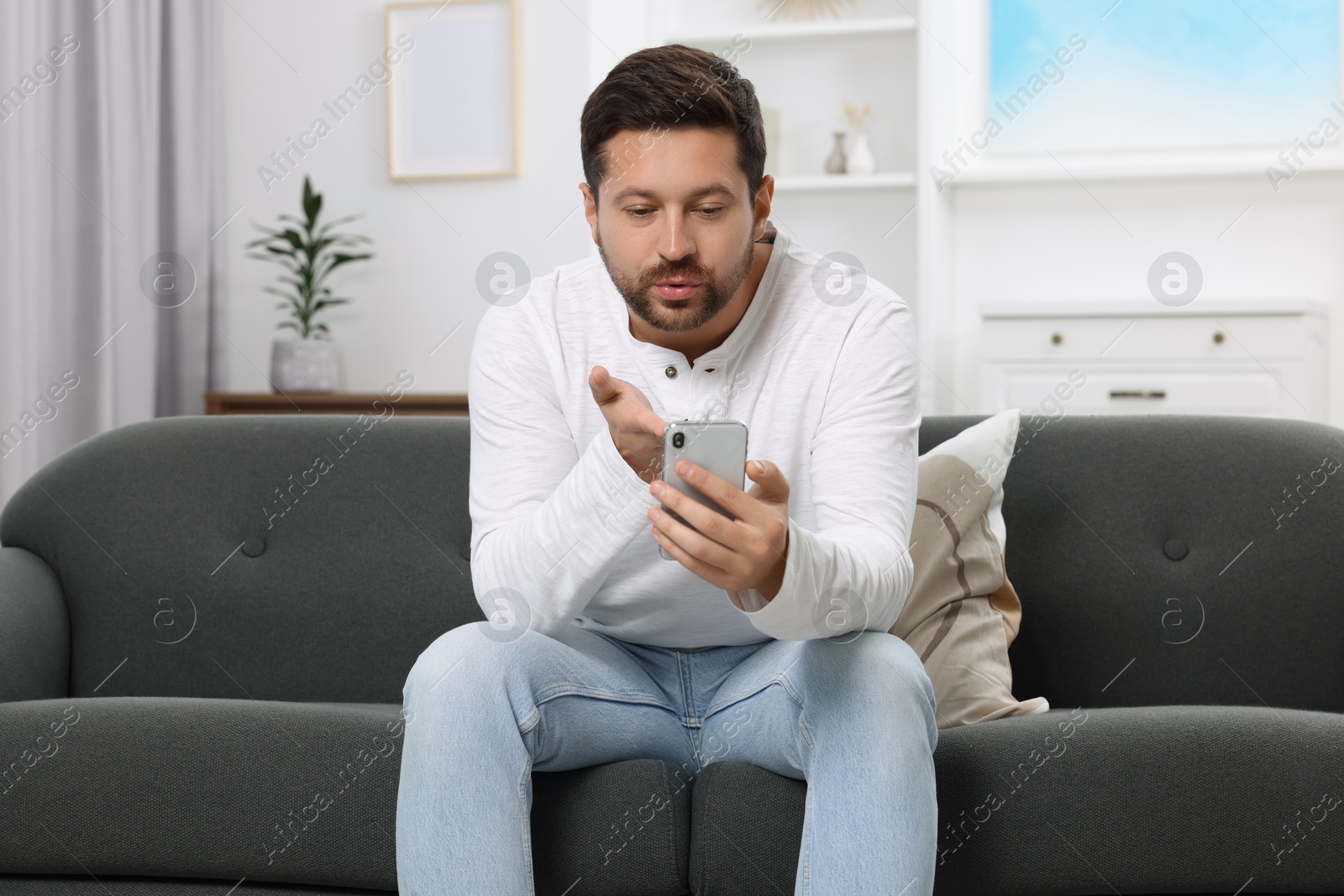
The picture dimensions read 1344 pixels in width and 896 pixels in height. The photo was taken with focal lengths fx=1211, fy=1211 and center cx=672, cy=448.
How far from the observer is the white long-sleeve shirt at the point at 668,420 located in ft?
3.76

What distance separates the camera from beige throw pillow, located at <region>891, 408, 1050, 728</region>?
4.72 ft

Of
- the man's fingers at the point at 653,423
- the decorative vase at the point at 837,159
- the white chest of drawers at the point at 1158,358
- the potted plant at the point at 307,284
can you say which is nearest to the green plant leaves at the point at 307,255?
the potted plant at the point at 307,284

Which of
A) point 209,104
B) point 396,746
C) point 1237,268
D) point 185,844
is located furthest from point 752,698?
point 209,104

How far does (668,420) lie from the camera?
51.0 inches

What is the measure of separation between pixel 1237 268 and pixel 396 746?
305cm

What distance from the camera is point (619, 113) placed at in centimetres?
126

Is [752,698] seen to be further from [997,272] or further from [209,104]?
[209,104]

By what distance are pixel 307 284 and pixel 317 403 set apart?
43 centimetres

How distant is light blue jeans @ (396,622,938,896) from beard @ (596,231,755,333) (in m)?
0.35

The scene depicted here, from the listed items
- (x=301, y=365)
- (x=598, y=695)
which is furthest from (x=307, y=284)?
(x=598, y=695)

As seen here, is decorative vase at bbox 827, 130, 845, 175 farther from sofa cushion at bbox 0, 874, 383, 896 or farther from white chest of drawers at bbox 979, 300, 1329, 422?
sofa cushion at bbox 0, 874, 383, 896

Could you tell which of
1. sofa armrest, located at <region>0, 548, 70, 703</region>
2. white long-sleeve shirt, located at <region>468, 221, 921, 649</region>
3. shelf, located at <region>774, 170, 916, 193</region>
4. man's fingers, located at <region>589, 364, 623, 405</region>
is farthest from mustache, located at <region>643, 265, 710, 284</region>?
shelf, located at <region>774, 170, 916, 193</region>

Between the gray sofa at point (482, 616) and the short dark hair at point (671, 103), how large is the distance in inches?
24.4

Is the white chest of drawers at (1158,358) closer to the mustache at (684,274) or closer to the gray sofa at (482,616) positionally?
the gray sofa at (482,616)
